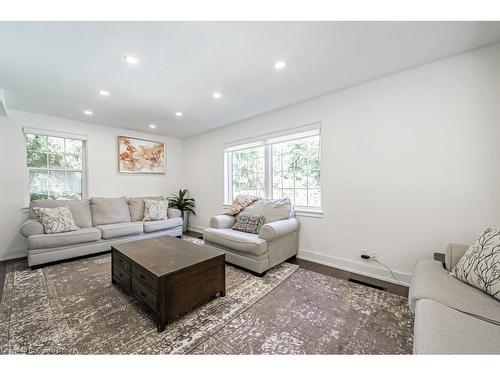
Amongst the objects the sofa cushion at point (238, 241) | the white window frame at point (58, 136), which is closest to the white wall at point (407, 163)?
the sofa cushion at point (238, 241)

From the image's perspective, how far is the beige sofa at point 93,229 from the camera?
2768 millimetres

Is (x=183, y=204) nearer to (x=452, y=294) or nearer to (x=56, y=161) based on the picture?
(x=56, y=161)

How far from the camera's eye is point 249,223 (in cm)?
305

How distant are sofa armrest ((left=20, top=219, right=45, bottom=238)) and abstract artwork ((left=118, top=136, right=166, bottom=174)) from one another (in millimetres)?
1708

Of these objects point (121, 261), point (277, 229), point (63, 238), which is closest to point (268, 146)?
point (277, 229)

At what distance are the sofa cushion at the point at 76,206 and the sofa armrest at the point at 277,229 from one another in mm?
3032

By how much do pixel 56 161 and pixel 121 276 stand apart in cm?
302

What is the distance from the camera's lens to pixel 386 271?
7.87ft

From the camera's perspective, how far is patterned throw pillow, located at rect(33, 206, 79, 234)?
2904 mm

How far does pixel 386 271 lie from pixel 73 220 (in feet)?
14.8

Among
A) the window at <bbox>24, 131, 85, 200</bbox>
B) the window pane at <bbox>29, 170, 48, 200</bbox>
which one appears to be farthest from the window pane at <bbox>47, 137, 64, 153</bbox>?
the window pane at <bbox>29, 170, 48, 200</bbox>

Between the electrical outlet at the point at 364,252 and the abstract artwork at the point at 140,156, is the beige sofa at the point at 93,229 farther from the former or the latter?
the electrical outlet at the point at 364,252
